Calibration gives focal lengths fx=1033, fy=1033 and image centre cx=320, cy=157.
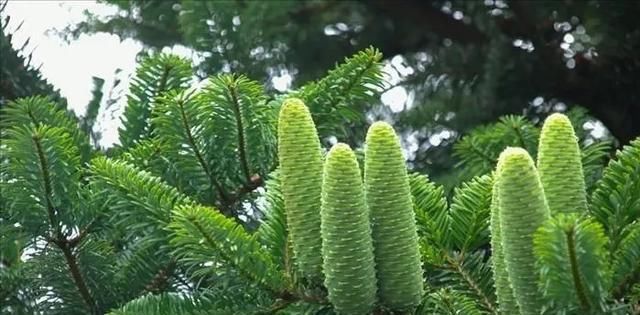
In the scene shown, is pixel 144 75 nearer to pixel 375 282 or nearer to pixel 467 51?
pixel 375 282

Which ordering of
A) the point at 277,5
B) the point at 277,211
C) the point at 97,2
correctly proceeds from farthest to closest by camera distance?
the point at 97,2, the point at 277,5, the point at 277,211

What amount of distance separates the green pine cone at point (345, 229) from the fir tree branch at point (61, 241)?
0.19 metres

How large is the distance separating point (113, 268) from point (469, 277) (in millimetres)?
232

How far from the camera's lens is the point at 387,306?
512 mm

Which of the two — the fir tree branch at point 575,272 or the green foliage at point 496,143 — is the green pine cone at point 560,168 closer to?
the fir tree branch at point 575,272

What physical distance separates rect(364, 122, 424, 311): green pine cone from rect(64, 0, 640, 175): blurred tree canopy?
0.51m

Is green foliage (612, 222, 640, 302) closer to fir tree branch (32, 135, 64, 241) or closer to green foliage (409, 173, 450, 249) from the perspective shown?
green foliage (409, 173, 450, 249)

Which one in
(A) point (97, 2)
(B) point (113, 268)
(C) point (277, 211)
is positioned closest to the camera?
(C) point (277, 211)

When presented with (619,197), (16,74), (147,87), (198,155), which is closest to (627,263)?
(619,197)

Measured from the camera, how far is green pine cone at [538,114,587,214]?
49cm

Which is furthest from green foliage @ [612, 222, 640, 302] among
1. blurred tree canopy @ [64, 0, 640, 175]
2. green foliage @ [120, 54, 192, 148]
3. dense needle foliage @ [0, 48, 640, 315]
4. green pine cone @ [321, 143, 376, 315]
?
blurred tree canopy @ [64, 0, 640, 175]

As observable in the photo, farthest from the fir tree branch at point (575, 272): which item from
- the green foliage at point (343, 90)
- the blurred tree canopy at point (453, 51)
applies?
the blurred tree canopy at point (453, 51)

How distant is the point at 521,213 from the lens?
0.46m

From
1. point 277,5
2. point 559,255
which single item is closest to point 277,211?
point 559,255
